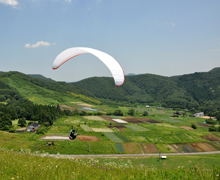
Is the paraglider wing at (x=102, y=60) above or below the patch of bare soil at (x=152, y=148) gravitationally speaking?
above

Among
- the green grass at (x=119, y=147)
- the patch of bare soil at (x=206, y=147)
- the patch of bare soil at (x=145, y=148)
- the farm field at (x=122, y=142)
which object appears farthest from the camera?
the patch of bare soil at (x=206, y=147)

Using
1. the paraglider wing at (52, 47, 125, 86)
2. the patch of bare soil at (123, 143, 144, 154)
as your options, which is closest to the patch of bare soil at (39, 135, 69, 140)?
the patch of bare soil at (123, 143, 144, 154)

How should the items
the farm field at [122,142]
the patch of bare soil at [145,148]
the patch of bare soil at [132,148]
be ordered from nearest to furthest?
the farm field at [122,142], the patch of bare soil at [132,148], the patch of bare soil at [145,148]

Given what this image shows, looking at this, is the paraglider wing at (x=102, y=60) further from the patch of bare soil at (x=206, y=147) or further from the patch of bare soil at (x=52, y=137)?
the patch of bare soil at (x=206, y=147)

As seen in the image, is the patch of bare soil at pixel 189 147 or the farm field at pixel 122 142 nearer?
the farm field at pixel 122 142

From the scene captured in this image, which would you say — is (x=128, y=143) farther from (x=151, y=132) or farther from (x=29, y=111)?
(x=29, y=111)

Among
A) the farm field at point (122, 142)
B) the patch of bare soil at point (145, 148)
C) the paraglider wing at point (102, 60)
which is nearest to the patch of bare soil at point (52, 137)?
the farm field at point (122, 142)

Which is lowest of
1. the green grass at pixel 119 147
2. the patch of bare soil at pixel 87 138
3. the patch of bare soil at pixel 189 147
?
the patch of bare soil at pixel 189 147

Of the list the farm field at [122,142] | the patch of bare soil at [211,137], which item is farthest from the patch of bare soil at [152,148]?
the patch of bare soil at [211,137]

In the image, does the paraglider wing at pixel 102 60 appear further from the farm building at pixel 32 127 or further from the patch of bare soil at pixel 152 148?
the farm building at pixel 32 127
